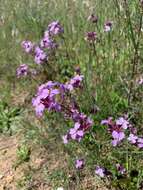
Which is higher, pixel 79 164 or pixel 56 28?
pixel 56 28

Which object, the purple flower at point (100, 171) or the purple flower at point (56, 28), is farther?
the purple flower at point (56, 28)

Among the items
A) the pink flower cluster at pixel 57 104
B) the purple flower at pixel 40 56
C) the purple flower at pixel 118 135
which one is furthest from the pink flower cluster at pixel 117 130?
the purple flower at pixel 40 56

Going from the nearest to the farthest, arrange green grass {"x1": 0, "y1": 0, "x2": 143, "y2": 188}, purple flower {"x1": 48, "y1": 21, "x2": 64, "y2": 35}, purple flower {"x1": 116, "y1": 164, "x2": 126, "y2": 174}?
purple flower {"x1": 116, "y1": 164, "x2": 126, "y2": 174}
green grass {"x1": 0, "y1": 0, "x2": 143, "y2": 188}
purple flower {"x1": 48, "y1": 21, "x2": 64, "y2": 35}

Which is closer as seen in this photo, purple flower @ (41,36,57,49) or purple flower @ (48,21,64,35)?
Answer: purple flower @ (48,21,64,35)

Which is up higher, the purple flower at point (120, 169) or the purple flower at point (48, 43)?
the purple flower at point (48, 43)

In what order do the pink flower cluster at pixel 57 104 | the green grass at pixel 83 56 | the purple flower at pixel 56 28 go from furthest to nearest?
the purple flower at pixel 56 28, the green grass at pixel 83 56, the pink flower cluster at pixel 57 104

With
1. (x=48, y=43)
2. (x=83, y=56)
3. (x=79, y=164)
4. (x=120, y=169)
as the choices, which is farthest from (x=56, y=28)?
(x=120, y=169)

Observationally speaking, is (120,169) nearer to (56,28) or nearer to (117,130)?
(117,130)

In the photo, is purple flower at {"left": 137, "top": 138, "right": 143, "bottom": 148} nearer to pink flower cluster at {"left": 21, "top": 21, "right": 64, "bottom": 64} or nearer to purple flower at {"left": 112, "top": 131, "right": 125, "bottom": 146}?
purple flower at {"left": 112, "top": 131, "right": 125, "bottom": 146}

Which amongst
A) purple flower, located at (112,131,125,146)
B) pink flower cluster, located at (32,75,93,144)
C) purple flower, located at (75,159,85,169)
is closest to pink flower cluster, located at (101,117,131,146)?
purple flower, located at (112,131,125,146)

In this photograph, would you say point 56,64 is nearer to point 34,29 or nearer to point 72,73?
point 72,73

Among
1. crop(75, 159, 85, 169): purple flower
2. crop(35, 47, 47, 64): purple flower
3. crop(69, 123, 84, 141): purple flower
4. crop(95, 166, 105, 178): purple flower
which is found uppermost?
crop(35, 47, 47, 64): purple flower

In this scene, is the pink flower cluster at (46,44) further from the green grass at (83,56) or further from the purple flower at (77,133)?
the purple flower at (77,133)
